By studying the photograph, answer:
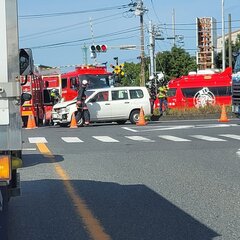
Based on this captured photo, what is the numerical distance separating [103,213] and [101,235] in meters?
1.14

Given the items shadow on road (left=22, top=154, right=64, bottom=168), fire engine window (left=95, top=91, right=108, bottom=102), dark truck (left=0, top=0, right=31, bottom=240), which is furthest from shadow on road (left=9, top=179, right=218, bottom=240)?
fire engine window (left=95, top=91, right=108, bottom=102)

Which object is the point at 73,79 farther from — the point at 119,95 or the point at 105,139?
the point at 105,139

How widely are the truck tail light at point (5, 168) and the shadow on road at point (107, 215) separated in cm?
187

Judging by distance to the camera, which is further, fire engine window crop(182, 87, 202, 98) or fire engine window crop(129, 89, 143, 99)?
fire engine window crop(182, 87, 202, 98)

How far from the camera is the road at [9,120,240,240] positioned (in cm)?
649

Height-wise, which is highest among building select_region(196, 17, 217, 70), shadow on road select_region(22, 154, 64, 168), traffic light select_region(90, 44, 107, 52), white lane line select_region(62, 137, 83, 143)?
building select_region(196, 17, 217, 70)

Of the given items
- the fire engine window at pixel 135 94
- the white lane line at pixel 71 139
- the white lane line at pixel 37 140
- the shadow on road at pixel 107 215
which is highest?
the fire engine window at pixel 135 94

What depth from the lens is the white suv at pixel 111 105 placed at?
27500 mm

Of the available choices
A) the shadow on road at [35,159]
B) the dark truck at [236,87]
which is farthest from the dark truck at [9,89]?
the dark truck at [236,87]

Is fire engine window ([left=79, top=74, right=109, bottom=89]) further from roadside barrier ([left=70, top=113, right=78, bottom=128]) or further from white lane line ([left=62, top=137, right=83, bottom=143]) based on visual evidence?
white lane line ([left=62, top=137, right=83, bottom=143])

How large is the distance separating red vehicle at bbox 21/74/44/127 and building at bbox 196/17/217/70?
134ft

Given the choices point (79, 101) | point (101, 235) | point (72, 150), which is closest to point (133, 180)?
point (101, 235)

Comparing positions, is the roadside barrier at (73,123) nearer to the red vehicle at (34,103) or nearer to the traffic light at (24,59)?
the red vehicle at (34,103)

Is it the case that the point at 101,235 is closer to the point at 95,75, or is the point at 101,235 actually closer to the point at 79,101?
the point at 79,101
